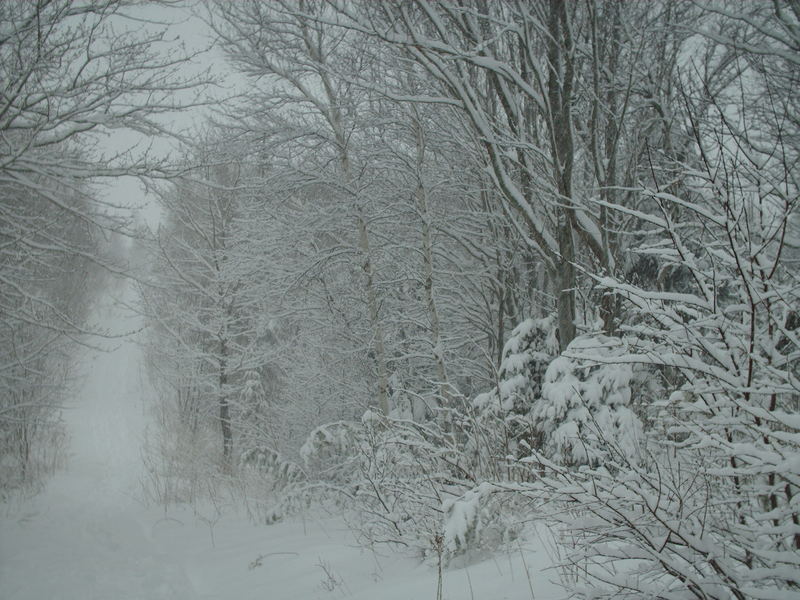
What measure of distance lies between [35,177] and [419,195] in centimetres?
596

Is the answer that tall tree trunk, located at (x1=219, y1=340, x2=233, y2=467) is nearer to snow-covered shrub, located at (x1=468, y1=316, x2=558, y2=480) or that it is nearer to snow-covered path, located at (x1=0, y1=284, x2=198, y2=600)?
snow-covered path, located at (x1=0, y1=284, x2=198, y2=600)

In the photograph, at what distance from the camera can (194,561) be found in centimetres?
517

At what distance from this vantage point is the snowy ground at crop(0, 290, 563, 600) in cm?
267

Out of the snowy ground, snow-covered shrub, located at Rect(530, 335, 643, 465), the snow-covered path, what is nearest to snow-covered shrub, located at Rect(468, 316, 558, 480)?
snow-covered shrub, located at Rect(530, 335, 643, 465)

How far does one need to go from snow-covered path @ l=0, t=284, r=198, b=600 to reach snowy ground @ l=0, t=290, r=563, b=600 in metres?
0.01

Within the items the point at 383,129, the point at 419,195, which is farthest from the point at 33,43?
the point at 419,195

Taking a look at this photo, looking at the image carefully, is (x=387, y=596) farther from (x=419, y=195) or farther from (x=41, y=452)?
(x=41, y=452)

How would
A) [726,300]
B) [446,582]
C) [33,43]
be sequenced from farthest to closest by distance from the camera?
1. [726,300]
2. [33,43]
3. [446,582]

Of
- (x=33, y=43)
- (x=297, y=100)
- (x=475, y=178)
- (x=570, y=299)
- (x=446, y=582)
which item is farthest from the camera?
(x=475, y=178)

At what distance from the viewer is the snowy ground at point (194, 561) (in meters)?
2.67

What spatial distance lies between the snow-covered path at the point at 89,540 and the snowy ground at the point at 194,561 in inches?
0.6

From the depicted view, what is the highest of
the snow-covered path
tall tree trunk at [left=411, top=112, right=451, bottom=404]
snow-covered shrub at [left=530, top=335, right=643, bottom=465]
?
tall tree trunk at [left=411, top=112, right=451, bottom=404]

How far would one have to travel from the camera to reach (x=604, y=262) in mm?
4035

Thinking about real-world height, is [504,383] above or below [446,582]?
above
